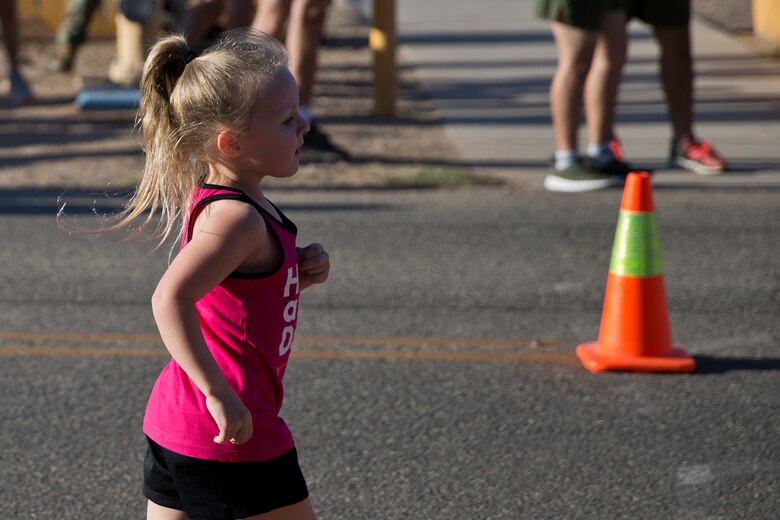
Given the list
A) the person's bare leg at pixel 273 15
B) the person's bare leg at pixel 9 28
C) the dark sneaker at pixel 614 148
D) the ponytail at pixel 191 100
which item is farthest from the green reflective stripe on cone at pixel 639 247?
the person's bare leg at pixel 9 28

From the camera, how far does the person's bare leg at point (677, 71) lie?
7730 millimetres

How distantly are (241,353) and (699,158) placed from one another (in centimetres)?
597

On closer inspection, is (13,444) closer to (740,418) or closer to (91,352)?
(91,352)

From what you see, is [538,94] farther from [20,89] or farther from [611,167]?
[20,89]

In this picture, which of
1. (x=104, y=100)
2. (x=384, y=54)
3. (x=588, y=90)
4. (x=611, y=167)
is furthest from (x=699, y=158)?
(x=104, y=100)

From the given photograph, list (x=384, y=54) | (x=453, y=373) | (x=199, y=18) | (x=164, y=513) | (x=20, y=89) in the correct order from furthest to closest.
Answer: (x=20, y=89)
(x=384, y=54)
(x=199, y=18)
(x=453, y=373)
(x=164, y=513)

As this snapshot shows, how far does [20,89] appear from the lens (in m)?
10.1

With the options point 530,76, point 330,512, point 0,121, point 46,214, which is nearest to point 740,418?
point 330,512

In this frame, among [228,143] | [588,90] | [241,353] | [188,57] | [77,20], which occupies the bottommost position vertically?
[77,20]

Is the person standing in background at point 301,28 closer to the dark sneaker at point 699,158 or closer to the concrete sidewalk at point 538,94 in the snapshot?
the concrete sidewalk at point 538,94

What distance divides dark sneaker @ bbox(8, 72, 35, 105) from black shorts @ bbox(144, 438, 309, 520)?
8.20m

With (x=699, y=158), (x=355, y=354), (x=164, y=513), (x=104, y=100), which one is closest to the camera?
(x=164, y=513)

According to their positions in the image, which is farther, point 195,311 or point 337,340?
point 337,340

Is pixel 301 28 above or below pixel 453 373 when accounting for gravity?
above
